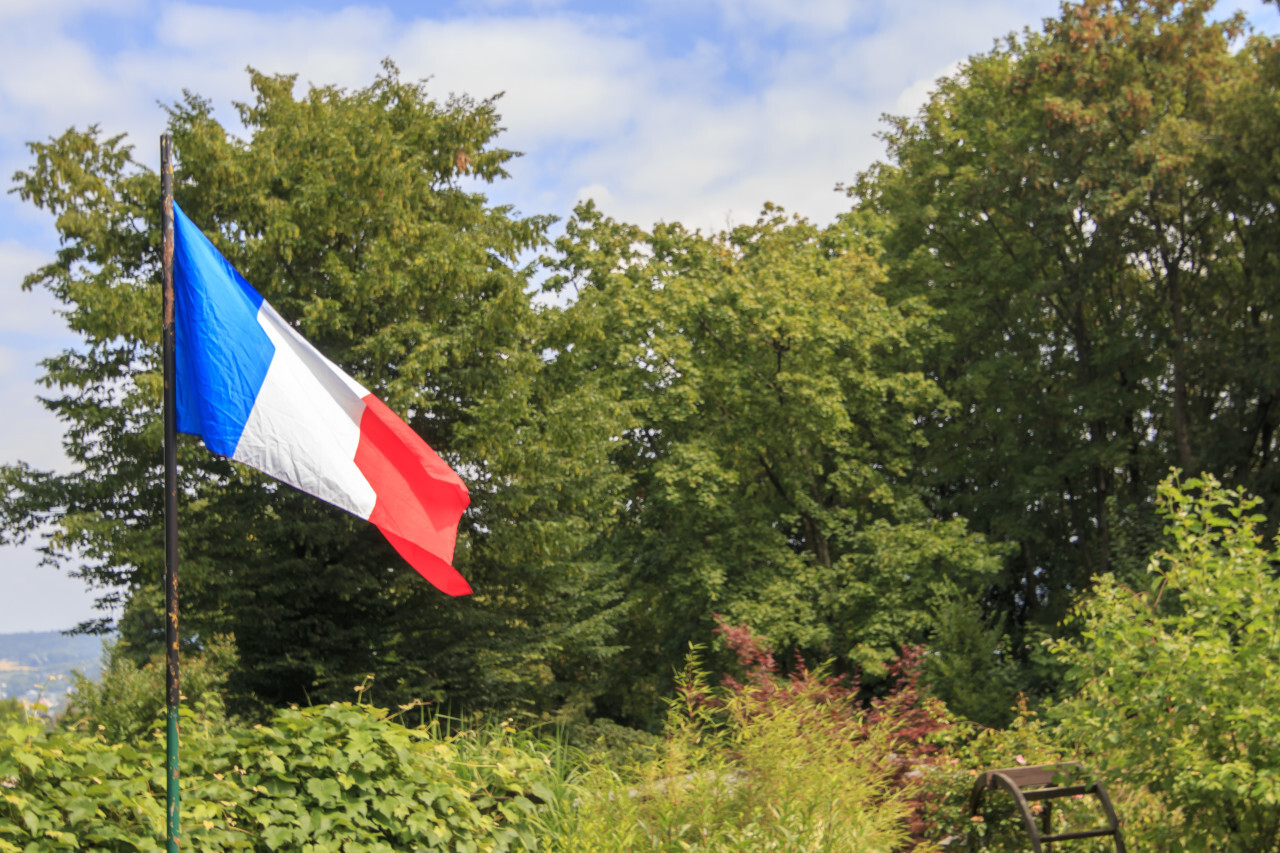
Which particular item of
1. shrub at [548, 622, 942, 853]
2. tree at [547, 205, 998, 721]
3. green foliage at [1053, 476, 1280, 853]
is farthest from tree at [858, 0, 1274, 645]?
shrub at [548, 622, 942, 853]

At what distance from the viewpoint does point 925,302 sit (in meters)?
23.5

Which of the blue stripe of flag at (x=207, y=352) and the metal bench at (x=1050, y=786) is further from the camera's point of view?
the metal bench at (x=1050, y=786)

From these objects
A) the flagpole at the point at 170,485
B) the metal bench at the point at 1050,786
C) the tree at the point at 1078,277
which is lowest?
the metal bench at the point at 1050,786

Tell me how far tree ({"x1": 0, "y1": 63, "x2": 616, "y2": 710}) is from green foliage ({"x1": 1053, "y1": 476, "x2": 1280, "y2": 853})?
10039 millimetres

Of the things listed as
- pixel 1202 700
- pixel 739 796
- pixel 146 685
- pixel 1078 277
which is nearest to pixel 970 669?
pixel 1078 277

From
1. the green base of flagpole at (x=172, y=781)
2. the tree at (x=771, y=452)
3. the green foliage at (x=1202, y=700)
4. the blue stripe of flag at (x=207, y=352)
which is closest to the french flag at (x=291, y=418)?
the blue stripe of flag at (x=207, y=352)

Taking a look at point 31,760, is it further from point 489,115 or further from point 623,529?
point 623,529

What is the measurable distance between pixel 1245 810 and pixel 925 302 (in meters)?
18.3

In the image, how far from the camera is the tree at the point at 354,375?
599 inches

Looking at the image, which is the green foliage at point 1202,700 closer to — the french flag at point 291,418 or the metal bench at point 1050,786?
the metal bench at point 1050,786

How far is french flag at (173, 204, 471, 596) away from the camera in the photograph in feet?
14.6

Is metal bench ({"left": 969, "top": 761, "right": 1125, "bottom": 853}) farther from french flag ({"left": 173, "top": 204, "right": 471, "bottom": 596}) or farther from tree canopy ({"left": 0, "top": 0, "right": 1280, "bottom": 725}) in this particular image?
tree canopy ({"left": 0, "top": 0, "right": 1280, "bottom": 725})

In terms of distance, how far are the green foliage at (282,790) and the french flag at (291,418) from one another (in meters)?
1.22

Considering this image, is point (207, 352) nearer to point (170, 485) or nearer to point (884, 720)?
point (170, 485)
